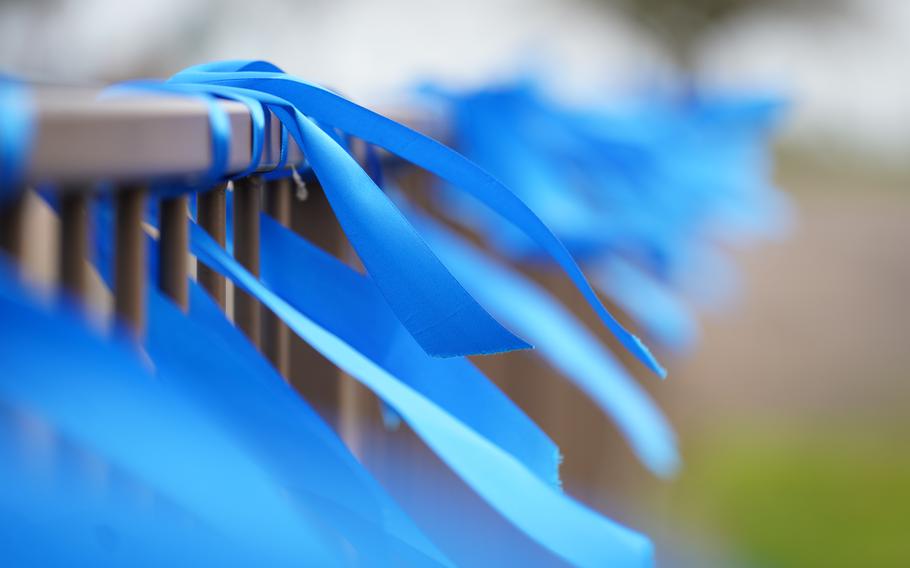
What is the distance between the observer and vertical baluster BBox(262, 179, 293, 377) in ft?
1.99

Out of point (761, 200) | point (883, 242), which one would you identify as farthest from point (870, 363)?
point (761, 200)

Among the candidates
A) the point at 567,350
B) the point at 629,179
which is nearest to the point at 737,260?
the point at 629,179

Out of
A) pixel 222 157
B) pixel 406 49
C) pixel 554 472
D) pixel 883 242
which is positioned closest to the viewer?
pixel 222 157

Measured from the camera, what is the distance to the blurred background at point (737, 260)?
2297mm

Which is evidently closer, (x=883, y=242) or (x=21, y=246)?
(x=21, y=246)

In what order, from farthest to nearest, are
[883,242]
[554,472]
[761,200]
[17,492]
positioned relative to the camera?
[883,242], [761,200], [554,472], [17,492]

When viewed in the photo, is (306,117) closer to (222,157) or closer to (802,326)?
(222,157)

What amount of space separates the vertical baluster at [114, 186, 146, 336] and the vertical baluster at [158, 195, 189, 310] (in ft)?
0.09

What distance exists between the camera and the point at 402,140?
0.53 m

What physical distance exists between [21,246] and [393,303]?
0.19 metres

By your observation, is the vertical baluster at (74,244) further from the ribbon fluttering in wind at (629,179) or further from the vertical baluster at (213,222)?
the ribbon fluttering in wind at (629,179)

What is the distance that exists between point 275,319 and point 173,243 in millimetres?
180

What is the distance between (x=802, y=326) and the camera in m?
6.35

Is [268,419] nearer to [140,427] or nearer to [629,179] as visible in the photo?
[140,427]
